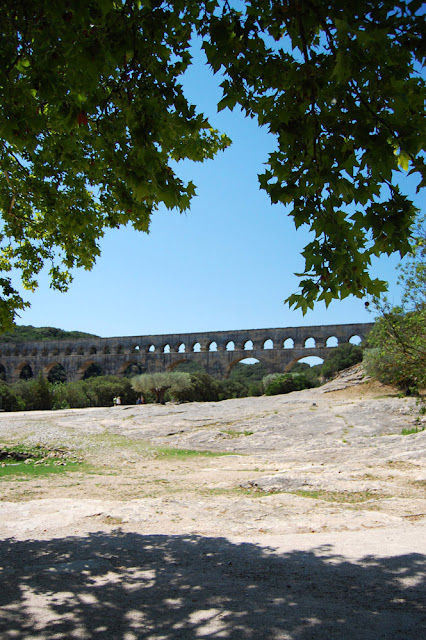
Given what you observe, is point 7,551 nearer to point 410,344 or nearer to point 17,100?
point 17,100

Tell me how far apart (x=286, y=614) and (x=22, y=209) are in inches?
236

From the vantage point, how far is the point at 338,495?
236 inches

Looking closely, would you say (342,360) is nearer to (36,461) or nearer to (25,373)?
(36,461)

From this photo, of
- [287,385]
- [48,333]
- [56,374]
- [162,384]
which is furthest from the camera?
[48,333]

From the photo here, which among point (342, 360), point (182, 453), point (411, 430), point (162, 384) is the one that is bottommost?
point (182, 453)

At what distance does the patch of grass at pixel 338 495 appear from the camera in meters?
5.81

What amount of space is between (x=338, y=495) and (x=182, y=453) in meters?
5.47

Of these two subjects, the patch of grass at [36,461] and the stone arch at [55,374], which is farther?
the stone arch at [55,374]

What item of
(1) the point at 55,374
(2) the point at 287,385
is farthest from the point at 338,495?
(1) the point at 55,374

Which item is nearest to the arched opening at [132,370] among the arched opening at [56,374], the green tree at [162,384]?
the arched opening at [56,374]

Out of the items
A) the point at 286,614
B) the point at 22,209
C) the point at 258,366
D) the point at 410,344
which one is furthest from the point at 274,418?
the point at 258,366

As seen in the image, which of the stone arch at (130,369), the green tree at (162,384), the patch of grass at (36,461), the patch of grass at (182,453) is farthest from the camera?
the stone arch at (130,369)

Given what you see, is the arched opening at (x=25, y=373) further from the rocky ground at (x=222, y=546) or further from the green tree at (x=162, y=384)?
the rocky ground at (x=222, y=546)

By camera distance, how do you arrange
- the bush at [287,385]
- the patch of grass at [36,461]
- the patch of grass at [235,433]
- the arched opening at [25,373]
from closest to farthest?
the patch of grass at [36,461] → the patch of grass at [235,433] → the bush at [287,385] → the arched opening at [25,373]
